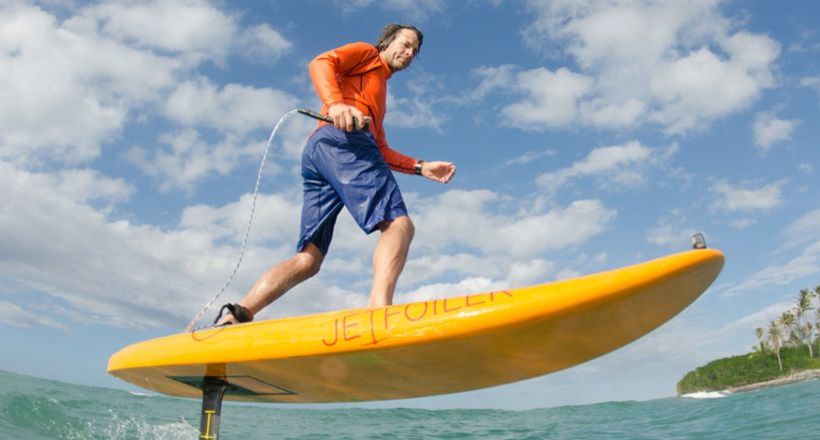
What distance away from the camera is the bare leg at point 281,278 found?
2.65 meters

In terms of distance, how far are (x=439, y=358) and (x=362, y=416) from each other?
38.1 ft

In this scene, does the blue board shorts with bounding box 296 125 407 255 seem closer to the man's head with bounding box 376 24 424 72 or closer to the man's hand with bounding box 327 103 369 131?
the man's hand with bounding box 327 103 369 131

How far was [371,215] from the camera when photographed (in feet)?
8.00

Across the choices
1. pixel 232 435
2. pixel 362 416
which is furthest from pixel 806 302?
pixel 232 435

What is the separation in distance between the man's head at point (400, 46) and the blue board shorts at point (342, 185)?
0.51 m

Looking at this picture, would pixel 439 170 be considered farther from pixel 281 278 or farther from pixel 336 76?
pixel 281 278

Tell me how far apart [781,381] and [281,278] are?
7056 centimetres

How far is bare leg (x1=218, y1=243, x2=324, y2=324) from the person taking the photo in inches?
104

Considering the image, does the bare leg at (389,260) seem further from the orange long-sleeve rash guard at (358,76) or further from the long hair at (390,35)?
the long hair at (390,35)

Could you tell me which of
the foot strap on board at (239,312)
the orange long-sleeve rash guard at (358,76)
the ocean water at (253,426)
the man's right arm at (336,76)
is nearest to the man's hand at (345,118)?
the man's right arm at (336,76)

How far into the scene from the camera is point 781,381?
58094 millimetres

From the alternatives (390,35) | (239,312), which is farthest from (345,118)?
(239,312)

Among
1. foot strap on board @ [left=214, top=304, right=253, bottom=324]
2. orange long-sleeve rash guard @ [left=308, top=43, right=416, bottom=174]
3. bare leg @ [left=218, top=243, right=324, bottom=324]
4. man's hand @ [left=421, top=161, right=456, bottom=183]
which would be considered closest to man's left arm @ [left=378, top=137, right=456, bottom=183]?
man's hand @ [left=421, top=161, right=456, bottom=183]

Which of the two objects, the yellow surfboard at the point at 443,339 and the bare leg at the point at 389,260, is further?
the bare leg at the point at 389,260
